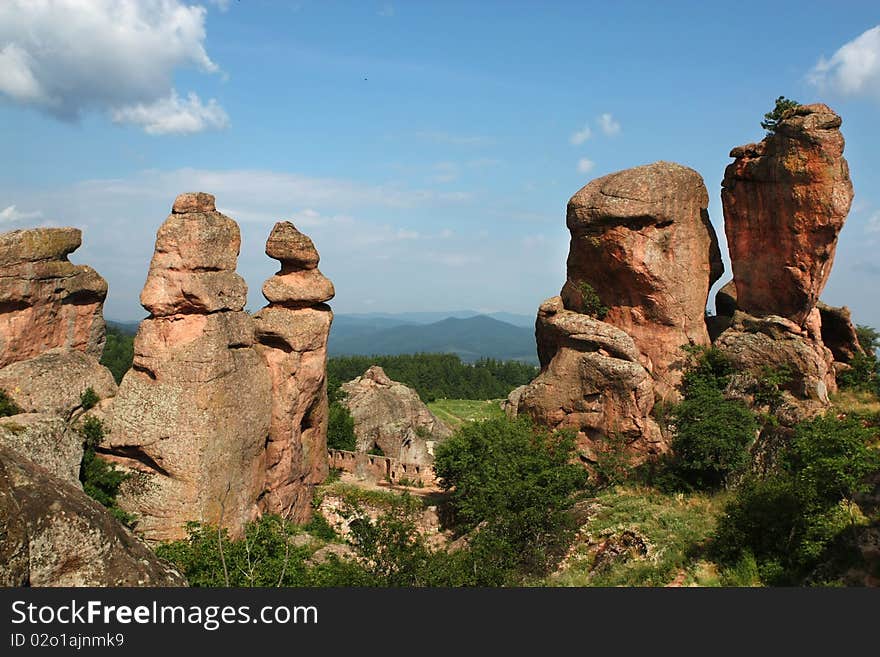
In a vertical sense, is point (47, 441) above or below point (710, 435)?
below

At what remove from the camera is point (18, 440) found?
737 inches

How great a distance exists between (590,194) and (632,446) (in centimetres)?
1130

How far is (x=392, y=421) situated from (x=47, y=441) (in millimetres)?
31656

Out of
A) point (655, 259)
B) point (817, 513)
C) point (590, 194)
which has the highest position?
point (590, 194)

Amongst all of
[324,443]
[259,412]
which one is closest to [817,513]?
[259,412]

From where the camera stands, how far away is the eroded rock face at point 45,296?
2362cm

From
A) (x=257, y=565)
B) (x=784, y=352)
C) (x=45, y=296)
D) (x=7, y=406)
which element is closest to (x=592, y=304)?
(x=784, y=352)

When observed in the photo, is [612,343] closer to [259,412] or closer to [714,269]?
[714,269]

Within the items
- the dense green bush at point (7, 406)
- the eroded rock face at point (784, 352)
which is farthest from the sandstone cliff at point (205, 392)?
the eroded rock face at point (784, 352)

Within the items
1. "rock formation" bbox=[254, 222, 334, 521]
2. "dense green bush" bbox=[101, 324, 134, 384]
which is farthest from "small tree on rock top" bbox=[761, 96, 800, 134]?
"dense green bush" bbox=[101, 324, 134, 384]

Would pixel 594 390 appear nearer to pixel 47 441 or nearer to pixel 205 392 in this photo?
pixel 205 392

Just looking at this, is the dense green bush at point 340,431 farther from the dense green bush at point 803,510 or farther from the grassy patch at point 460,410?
the dense green bush at point 803,510

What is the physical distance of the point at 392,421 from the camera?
50312mm

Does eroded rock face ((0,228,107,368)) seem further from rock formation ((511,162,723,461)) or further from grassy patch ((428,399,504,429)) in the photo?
grassy patch ((428,399,504,429))
